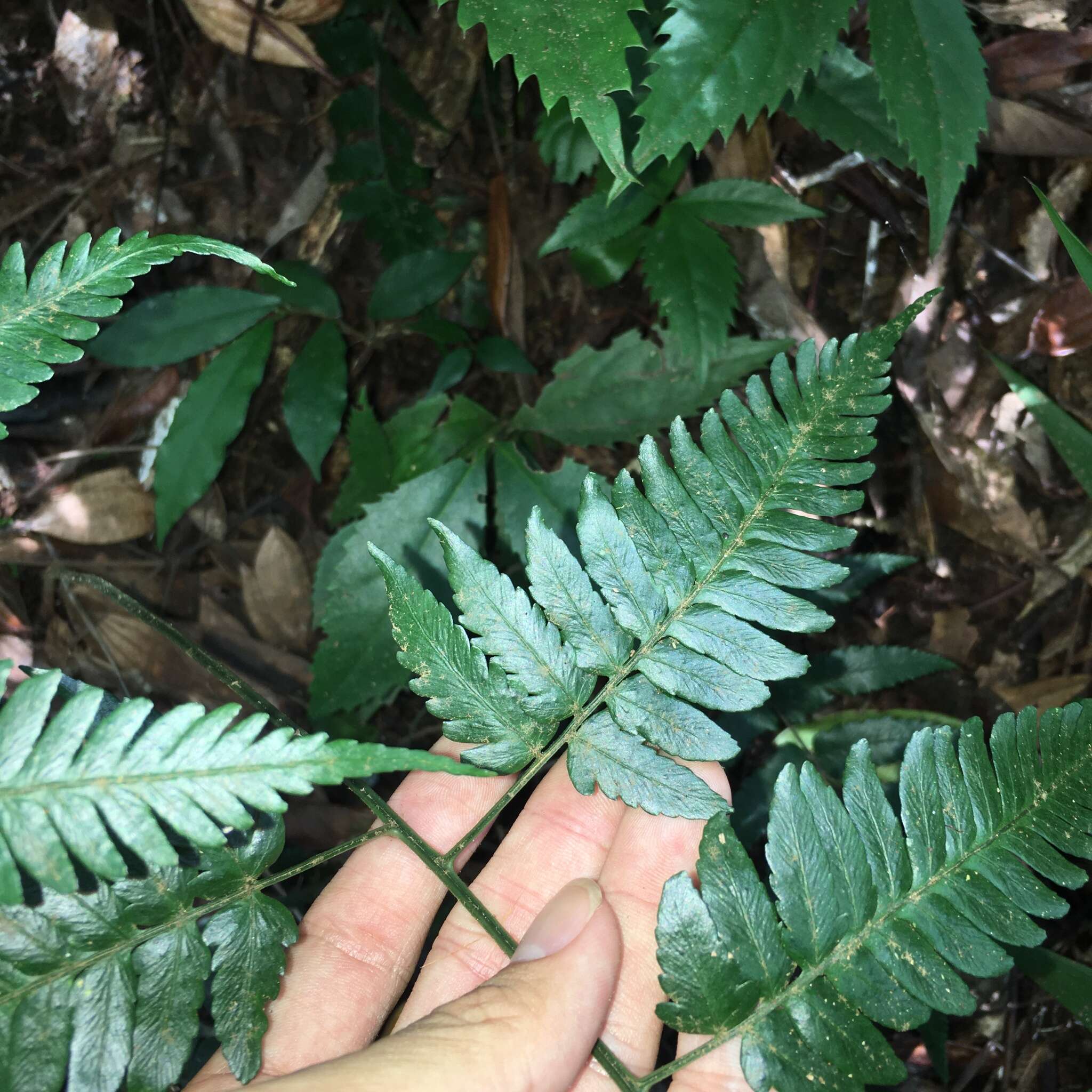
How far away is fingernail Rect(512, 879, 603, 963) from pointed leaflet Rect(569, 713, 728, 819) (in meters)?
0.19

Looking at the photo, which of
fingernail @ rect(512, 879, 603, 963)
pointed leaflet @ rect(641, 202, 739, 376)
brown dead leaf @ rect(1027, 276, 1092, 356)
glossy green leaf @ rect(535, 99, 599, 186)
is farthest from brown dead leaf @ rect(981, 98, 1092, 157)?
fingernail @ rect(512, 879, 603, 963)

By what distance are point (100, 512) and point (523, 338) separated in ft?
4.50

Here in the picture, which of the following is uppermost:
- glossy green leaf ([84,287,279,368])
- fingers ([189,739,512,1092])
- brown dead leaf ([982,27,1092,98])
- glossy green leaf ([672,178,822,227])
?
brown dead leaf ([982,27,1092,98])

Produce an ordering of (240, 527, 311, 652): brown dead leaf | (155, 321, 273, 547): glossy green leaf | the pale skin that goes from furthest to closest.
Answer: (240, 527, 311, 652): brown dead leaf
(155, 321, 273, 547): glossy green leaf
the pale skin

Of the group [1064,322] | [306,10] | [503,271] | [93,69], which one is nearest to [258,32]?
[306,10]

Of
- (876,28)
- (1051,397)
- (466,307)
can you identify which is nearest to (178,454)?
(466,307)

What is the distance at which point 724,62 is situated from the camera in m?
1.55

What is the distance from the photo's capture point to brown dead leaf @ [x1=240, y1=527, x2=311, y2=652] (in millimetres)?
2621

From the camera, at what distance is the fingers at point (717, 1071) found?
131 centimetres

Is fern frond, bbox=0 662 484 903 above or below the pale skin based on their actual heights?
above

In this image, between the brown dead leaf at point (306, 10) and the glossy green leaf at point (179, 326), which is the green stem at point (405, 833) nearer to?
the glossy green leaf at point (179, 326)

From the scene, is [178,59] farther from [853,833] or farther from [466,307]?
[853,833]

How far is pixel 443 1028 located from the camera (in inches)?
41.9

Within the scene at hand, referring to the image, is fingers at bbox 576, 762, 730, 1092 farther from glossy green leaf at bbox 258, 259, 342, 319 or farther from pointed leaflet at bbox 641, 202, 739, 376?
glossy green leaf at bbox 258, 259, 342, 319
